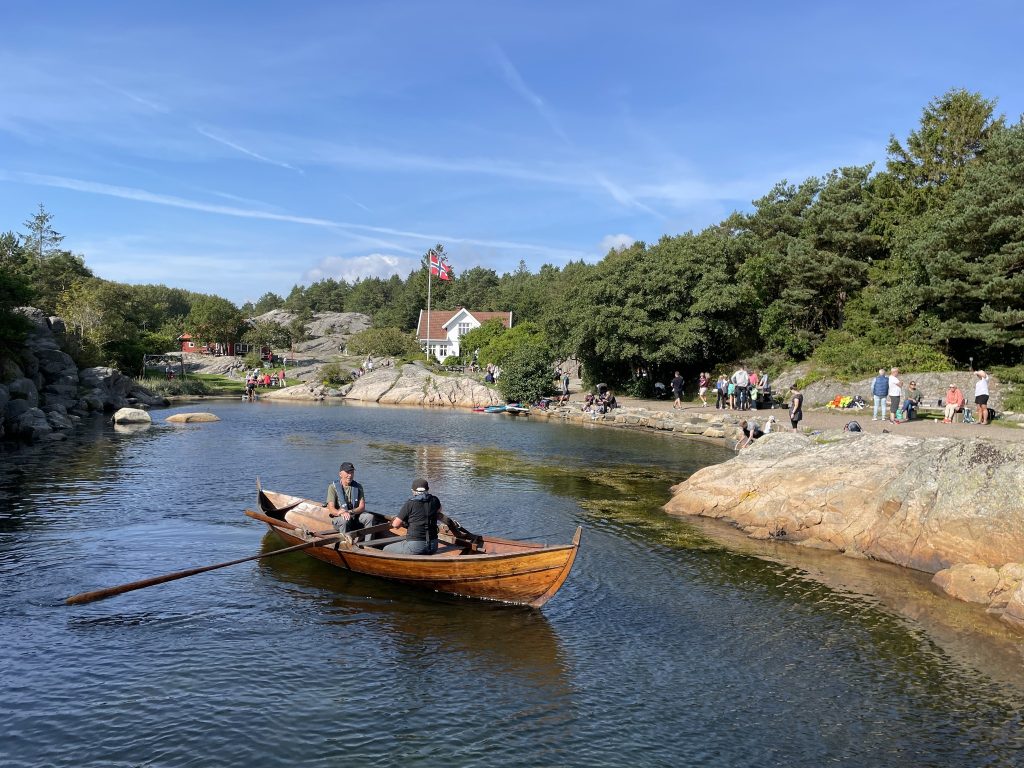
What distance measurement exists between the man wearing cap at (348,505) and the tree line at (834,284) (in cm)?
2892

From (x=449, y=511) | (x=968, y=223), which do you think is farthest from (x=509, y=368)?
(x=449, y=511)

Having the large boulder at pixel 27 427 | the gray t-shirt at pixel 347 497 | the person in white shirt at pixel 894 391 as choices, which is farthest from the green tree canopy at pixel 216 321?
the gray t-shirt at pixel 347 497

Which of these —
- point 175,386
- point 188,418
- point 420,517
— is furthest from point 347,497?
point 175,386

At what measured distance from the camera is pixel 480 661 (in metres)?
10.9

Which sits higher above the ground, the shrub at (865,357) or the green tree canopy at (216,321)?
the green tree canopy at (216,321)

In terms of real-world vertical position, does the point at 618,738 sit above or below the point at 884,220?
below

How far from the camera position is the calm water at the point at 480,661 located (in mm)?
8688

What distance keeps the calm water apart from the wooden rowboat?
1.12 ft

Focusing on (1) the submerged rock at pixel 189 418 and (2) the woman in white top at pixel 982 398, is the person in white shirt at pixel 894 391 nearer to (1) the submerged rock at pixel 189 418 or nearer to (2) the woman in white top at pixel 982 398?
(2) the woman in white top at pixel 982 398

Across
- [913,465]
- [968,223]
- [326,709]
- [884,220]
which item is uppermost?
[884,220]

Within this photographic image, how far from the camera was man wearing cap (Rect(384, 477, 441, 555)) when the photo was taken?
1344 cm

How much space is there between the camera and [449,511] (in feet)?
67.4

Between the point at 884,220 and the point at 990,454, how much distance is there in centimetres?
3538

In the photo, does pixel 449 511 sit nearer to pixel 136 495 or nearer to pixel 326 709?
pixel 136 495
